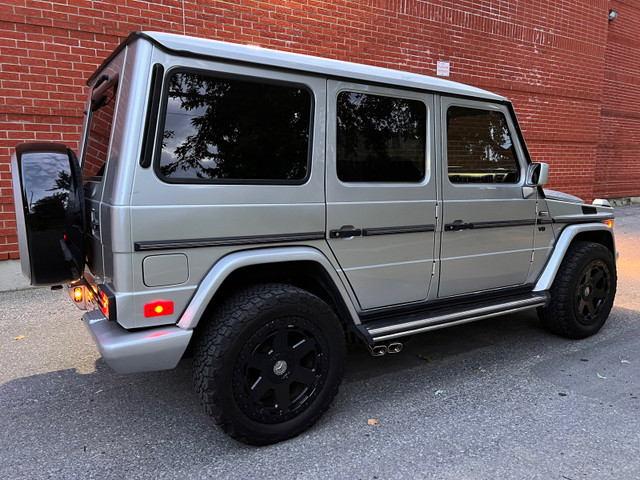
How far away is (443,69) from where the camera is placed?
855 centimetres

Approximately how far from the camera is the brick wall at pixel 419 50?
17.7 feet

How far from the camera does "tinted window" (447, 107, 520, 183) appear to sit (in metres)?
3.25

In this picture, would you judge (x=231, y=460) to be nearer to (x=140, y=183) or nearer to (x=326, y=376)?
(x=326, y=376)

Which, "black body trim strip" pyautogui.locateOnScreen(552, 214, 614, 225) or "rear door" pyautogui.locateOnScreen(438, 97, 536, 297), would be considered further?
"black body trim strip" pyautogui.locateOnScreen(552, 214, 614, 225)

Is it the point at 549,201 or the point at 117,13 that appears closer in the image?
the point at 549,201

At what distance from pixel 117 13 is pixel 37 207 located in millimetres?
4359

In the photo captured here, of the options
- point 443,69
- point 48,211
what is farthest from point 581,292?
point 443,69

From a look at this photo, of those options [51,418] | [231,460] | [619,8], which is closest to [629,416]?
[231,460]

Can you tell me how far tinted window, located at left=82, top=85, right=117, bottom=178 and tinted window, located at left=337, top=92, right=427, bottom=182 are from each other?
1.31m

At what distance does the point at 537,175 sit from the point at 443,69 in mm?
5710

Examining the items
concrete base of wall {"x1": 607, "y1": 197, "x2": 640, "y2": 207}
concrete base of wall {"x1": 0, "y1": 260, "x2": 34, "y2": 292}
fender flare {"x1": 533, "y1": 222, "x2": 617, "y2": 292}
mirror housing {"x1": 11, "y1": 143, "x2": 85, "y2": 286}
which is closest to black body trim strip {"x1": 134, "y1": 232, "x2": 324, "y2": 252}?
mirror housing {"x1": 11, "y1": 143, "x2": 85, "y2": 286}

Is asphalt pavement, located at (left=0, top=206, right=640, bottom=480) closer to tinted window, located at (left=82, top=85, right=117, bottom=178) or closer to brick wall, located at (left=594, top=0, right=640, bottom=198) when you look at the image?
tinted window, located at (left=82, top=85, right=117, bottom=178)

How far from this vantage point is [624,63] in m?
13.1

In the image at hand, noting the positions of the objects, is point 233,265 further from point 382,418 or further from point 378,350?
point 382,418
